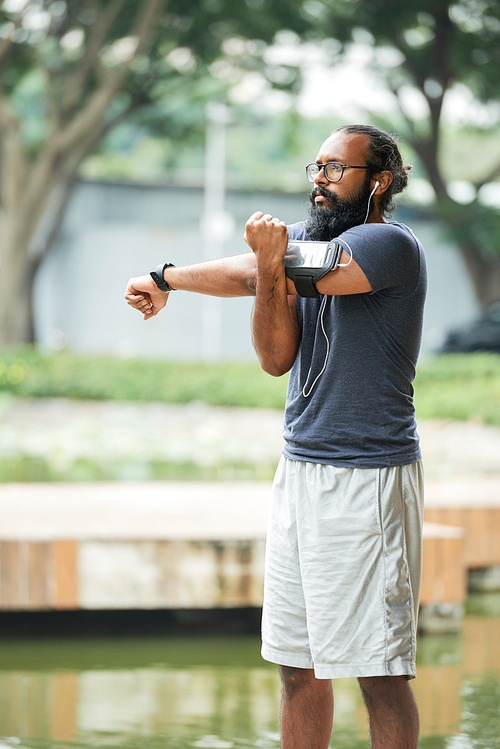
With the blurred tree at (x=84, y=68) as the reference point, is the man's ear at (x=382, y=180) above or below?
Result: below

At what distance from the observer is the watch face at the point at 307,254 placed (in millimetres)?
2010

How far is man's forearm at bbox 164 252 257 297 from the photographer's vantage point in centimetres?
214

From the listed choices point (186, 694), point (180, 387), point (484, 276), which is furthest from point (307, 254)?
point (484, 276)

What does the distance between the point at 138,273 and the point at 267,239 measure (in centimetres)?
2026

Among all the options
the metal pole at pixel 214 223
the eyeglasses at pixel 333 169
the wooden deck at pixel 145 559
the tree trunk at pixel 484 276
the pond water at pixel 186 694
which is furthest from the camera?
the metal pole at pixel 214 223

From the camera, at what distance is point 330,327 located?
2.12m

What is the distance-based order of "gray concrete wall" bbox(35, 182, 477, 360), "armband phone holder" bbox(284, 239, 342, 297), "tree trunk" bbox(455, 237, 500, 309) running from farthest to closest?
"gray concrete wall" bbox(35, 182, 477, 360), "tree trunk" bbox(455, 237, 500, 309), "armband phone holder" bbox(284, 239, 342, 297)

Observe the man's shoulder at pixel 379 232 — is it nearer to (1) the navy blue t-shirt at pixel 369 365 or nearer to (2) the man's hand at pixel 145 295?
(1) the navy blue t-shirt at pixel 369 365

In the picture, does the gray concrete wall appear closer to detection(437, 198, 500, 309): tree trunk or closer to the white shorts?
detection(437, 198, 500, 309): tree trunk

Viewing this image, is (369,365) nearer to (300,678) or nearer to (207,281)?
(207,281)

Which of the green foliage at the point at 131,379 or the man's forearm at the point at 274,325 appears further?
the green foliage at the point at 131,379

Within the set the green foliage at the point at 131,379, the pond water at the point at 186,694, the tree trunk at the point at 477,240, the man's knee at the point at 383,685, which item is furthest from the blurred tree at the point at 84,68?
the man's knee at the point at 383,685

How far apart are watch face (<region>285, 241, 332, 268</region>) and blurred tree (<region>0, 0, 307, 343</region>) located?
12.1 meters

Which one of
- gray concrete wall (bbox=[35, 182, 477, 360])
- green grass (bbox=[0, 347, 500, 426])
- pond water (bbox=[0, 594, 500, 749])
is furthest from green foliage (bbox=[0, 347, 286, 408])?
pond water (bbox=[0, 594, 500, 749])
